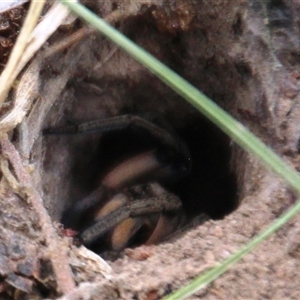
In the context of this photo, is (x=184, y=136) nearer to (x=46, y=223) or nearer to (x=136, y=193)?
(x=136, y=193)

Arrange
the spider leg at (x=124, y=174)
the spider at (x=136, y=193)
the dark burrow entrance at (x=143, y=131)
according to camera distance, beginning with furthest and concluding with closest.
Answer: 1. the spider leg at (x=124, y=174)
2. the spider at (x=136, y=193)
3. the dark burrow entrance at (x=143, y=131)

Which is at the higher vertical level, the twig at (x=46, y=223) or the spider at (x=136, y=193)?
the spider at (x=136, y=193)

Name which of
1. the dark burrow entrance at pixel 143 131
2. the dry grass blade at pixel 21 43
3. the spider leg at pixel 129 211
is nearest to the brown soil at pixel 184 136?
the dark burrow entrance at pixel 143 131

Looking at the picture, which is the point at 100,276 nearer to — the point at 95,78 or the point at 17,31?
the point at 17,31

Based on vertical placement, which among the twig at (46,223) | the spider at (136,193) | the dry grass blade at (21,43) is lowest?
the twig at (46,223)

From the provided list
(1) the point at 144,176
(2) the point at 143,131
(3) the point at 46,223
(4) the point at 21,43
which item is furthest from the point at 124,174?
(4) the point at 21,43

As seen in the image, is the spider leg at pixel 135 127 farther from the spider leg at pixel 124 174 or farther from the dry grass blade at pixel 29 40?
the dry grass blade at pixel 29 40
